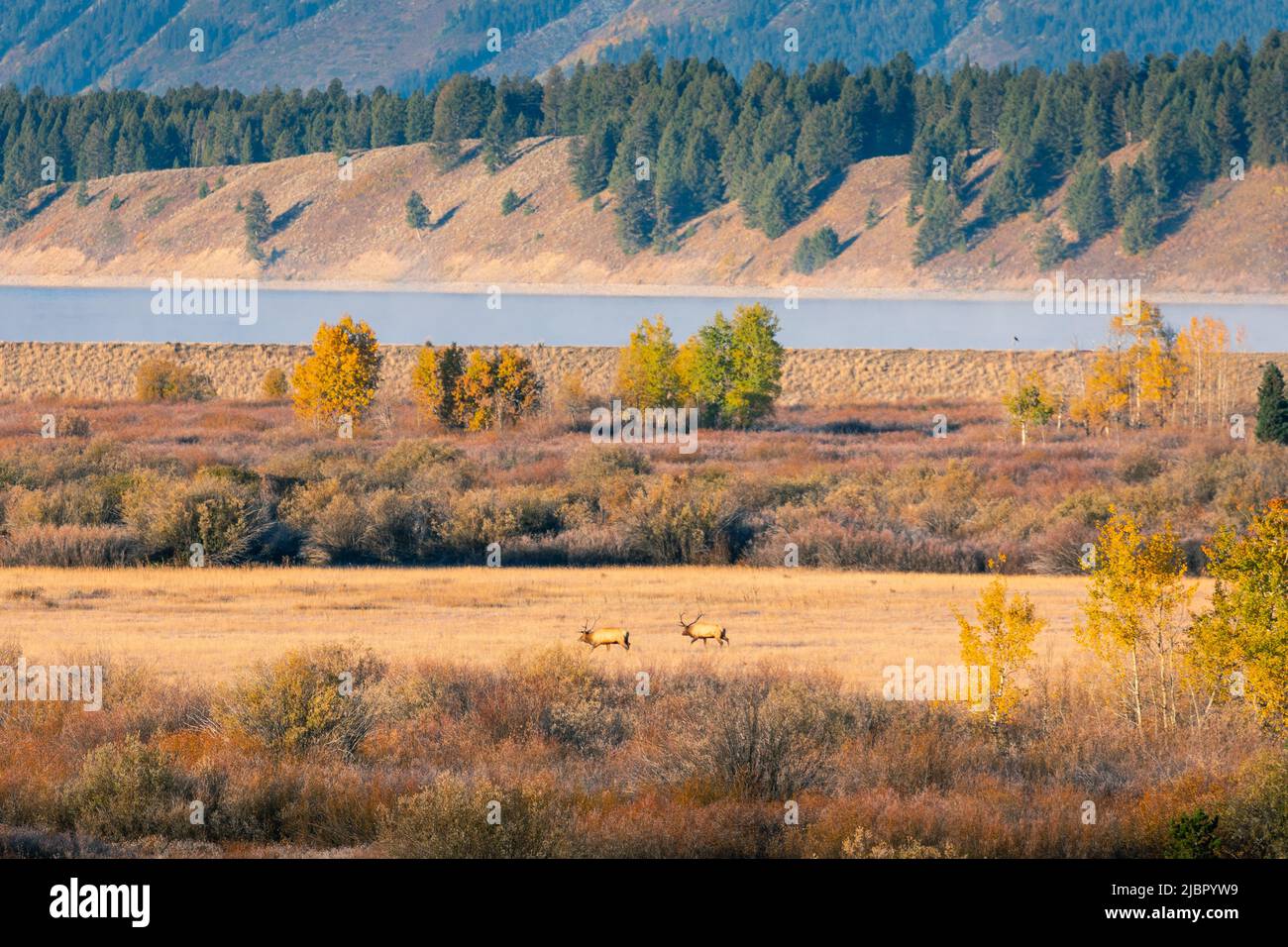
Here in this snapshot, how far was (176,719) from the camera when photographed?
17062 millimetres

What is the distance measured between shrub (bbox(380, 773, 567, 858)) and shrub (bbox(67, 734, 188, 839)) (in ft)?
6.56

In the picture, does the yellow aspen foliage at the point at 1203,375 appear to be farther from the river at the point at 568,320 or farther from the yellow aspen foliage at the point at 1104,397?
the river at the point at 568,320

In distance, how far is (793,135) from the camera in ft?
487

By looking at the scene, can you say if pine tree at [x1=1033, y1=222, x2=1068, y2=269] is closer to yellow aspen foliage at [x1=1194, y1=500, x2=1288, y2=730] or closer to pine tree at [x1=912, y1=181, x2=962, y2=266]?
pine tree at [x1=912, y1=181, x2=962, y2=266]

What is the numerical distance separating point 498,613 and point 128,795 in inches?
449

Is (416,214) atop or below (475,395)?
atop

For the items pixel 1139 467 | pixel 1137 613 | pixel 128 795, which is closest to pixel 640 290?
pixel 1139 467

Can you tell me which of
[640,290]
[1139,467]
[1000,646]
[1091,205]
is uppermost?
[1091,205]

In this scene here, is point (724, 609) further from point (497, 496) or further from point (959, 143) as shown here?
point (959, 143)

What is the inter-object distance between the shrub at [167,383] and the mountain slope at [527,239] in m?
77.7

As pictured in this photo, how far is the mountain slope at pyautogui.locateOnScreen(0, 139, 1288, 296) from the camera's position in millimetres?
124062

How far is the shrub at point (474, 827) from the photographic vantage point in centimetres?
1242

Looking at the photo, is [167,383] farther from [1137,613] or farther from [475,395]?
[1137,613]

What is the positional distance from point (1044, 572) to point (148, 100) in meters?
182
